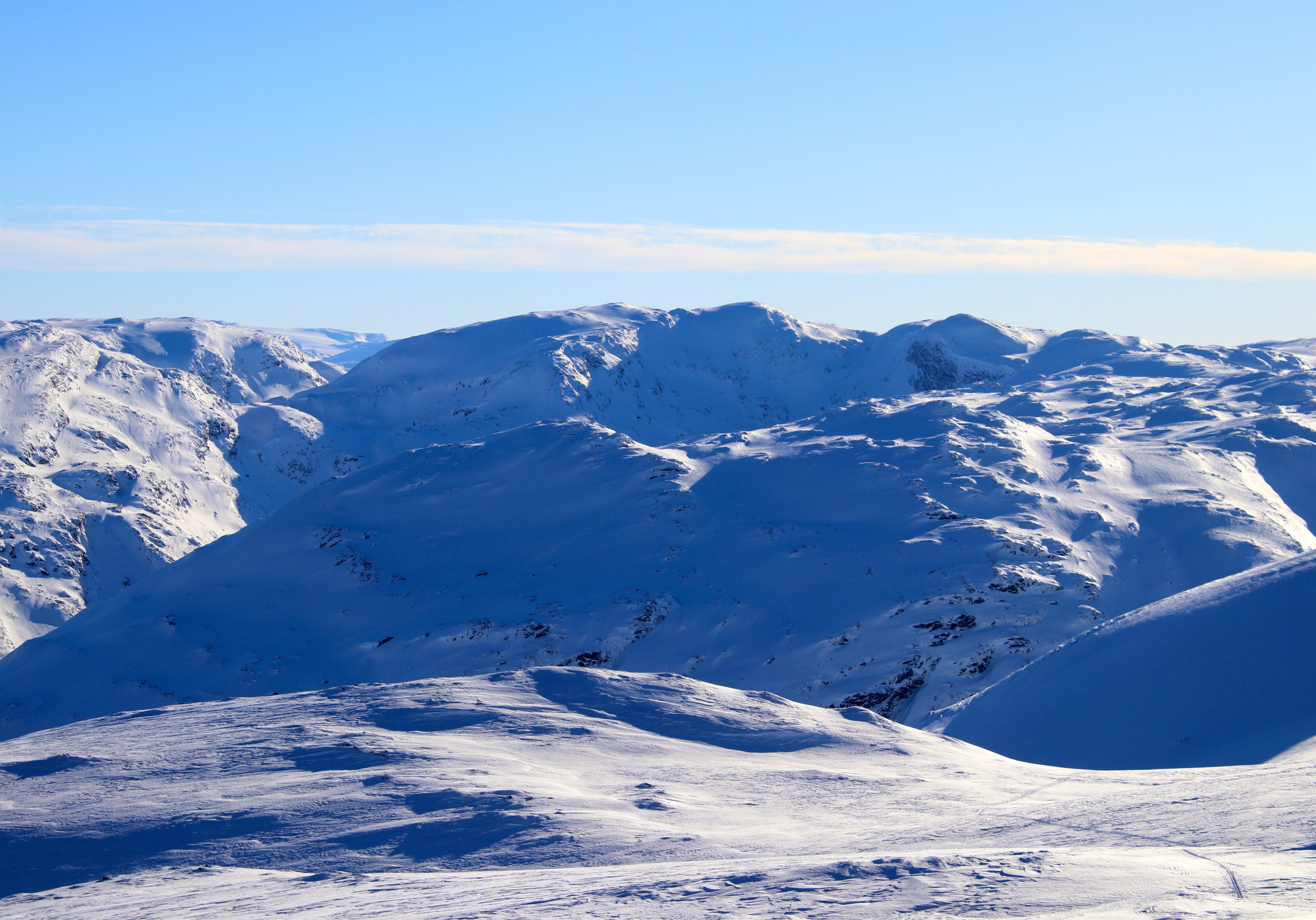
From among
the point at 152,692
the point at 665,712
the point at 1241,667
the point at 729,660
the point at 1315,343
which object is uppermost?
the point at 1315,343

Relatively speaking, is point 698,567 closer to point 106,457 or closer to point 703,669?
point 703,669

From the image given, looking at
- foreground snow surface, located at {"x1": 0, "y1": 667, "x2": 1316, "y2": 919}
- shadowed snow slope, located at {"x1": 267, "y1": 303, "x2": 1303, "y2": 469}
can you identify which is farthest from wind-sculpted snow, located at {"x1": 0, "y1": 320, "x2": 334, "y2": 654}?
foreground snow surface, located at {"x1": 0, "y1": 667, "x2": 1316, "y2": 919}

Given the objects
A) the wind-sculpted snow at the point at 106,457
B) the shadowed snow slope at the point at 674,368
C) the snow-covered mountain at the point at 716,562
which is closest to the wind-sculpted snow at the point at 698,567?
the snow-covered mountain at the point at 716,562

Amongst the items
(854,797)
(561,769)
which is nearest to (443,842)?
(561,769)

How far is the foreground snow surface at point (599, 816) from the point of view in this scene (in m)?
8.27

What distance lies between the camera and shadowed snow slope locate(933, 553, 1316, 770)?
658 inches

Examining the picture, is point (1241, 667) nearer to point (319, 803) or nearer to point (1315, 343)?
point (319, 803)

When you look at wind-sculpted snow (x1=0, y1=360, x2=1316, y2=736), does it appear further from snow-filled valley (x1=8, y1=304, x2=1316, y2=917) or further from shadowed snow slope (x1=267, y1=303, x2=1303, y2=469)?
shadowed snow slope (x1=267, y1=303, x2=1303, y2=469)

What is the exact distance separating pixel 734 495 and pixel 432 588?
42.3 feet

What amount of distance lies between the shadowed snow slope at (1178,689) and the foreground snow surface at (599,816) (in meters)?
2.35

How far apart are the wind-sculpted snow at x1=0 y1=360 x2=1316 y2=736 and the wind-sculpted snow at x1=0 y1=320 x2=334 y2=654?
35.5 m

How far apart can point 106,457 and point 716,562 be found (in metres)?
68.0

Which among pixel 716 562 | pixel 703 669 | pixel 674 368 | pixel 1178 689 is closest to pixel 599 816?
pixel 1178 689

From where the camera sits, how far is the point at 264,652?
32469mm
